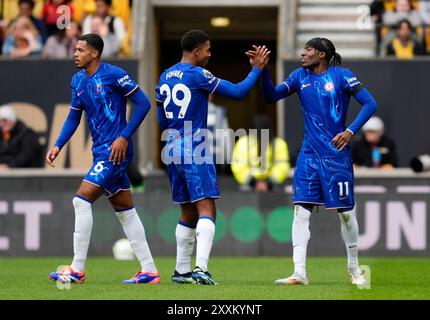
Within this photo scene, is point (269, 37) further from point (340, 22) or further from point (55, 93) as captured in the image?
point (55, 93)

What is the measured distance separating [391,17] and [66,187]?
6502 millimetres

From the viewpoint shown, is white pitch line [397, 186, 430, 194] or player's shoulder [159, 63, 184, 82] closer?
player's shoulder [159, 63, 184, 82]

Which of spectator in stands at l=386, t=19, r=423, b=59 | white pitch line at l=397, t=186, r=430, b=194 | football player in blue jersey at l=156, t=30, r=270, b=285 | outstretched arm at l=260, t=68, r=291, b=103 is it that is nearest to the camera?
football player in blue jersey at l=156, t=30, r=270, b=285

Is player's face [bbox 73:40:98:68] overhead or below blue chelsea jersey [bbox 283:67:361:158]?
overhead

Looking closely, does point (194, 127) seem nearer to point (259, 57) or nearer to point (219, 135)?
point (259, 57)

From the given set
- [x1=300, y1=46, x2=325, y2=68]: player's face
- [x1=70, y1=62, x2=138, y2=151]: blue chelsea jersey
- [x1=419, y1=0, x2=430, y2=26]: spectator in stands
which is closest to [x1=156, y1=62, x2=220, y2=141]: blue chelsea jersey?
[x1=70, y1=62, x2=138, y2=151]: blue chelsea jersey

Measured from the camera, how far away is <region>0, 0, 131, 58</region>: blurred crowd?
69.1 feet

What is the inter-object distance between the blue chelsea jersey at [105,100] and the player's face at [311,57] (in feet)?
5.00

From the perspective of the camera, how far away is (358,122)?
34.9ft

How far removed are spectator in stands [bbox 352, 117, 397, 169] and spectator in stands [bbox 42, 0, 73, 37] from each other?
5.89 metres

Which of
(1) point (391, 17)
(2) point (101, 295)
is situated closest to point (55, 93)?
(1) point (391, 17)

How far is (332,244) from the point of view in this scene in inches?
668

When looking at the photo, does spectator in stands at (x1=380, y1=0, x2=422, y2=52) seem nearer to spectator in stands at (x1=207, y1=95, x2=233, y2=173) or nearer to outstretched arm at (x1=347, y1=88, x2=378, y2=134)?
spectator in stands at (x1=207, y1=95, x2=233, y2=173)

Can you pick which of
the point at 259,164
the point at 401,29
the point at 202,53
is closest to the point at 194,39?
the point at 202,53
